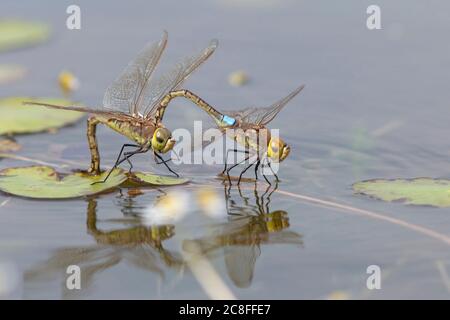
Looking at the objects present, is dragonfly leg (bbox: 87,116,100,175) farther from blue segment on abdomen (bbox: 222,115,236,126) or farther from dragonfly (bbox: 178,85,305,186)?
blue segment on abdomen (bbox: 222,115,236,126)

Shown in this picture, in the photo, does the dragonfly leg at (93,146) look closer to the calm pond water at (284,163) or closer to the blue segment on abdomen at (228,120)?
the calm pond water at (284,163)

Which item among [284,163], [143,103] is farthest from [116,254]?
[143,103]

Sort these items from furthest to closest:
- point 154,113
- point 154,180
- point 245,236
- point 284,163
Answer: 1. point 154,113
2. point 284,163
3. point 154,180
4. point 245,236

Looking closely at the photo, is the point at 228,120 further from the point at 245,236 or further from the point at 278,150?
the point at 245,236

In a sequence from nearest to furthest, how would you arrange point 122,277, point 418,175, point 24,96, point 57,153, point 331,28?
point 122,277
point 418,175
point 57,153
point 24,96
point 331,28

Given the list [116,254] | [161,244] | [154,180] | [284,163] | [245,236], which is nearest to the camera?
[116,254]

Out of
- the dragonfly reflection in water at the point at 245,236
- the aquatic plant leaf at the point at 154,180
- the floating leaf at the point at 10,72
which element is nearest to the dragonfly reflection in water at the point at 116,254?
the dragonfly reflection in water at the point at 245,236
